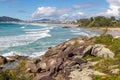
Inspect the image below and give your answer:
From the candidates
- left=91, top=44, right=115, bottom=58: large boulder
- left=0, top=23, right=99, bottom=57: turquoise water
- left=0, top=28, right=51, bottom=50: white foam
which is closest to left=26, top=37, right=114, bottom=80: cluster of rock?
left=91, top=44, right=115, bottom=58: large boulder

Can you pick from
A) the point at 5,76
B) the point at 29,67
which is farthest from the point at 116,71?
the point at 29,67

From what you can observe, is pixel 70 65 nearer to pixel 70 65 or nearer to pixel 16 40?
pixel 70 65

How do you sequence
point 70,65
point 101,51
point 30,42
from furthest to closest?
point 30,42 < point 101,51 < point 70,65

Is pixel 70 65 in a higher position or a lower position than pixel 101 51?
lower

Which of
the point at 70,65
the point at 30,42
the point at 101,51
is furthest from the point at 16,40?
the point at 70,65

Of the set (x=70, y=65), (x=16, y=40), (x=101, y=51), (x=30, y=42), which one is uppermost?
(x=101, y=51)

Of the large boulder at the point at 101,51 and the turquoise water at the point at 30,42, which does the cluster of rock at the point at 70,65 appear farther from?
the turquoise water at the point at 30,42

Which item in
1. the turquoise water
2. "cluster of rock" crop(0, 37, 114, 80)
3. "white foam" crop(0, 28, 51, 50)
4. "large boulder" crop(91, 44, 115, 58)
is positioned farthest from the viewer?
"white foam" crop(0, 28, 51, 50)

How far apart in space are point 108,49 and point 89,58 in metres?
2.20

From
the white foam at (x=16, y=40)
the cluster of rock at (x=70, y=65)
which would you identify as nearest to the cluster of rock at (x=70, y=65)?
the cluster of rock at (x=70, y=65)

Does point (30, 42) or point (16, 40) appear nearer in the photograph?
point (30, 42)

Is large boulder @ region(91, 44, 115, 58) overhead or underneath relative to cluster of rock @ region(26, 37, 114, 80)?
overhead

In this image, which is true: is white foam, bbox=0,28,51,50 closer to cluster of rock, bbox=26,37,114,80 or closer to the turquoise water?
the turquoise water

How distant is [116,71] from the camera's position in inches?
941
